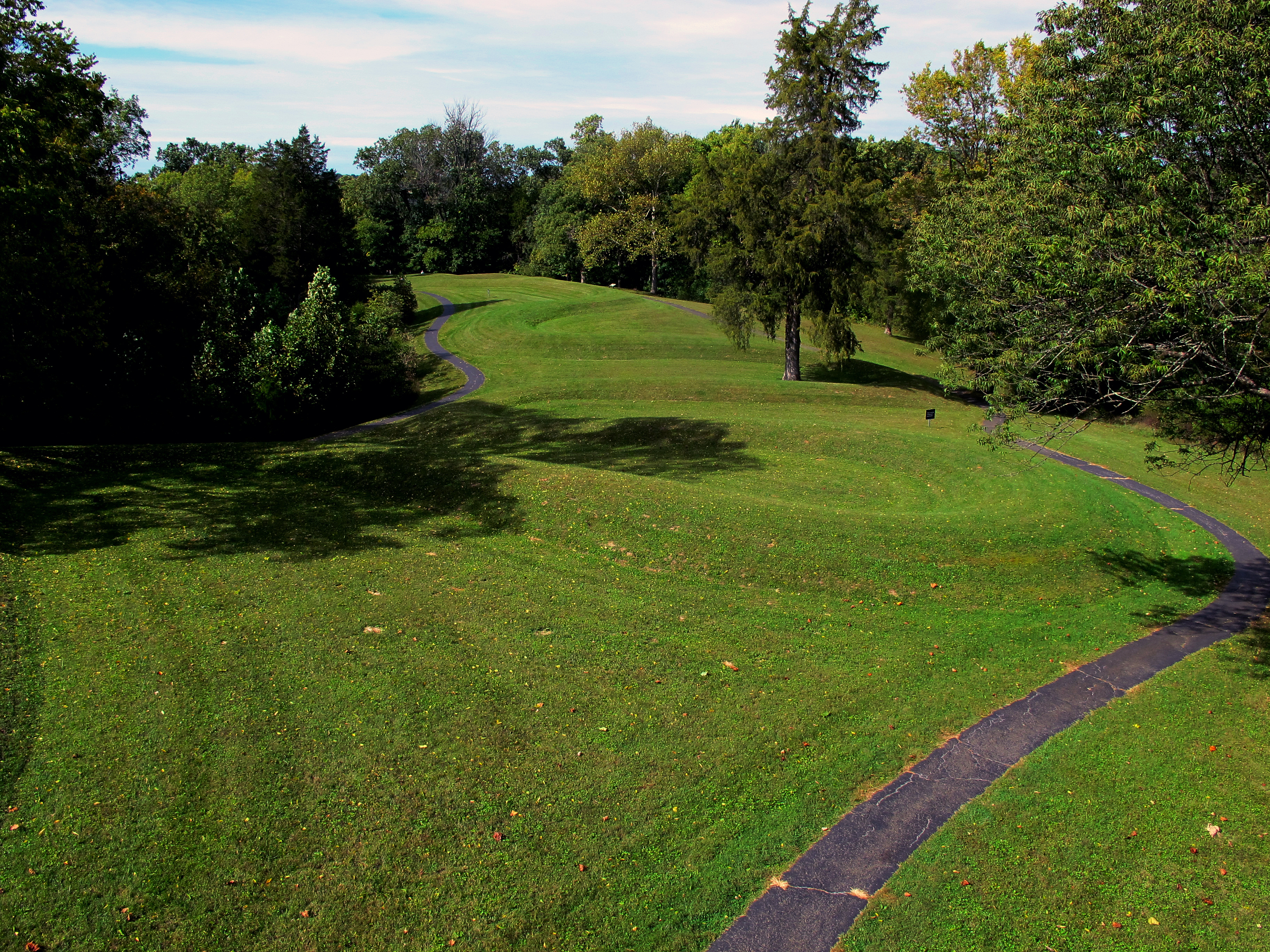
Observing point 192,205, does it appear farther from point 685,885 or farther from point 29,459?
point 685,885

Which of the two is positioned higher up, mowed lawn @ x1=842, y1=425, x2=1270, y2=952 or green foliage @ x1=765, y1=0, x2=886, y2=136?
green foliage @ x1=765, y1=0, x2=886, y2=136

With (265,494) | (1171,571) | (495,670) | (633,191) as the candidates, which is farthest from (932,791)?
(633,191)

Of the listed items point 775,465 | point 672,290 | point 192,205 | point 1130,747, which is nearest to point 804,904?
point 1130,747

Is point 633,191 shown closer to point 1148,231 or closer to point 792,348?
point 792,348

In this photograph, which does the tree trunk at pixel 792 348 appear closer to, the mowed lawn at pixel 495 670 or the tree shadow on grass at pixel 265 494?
the tree shadow on grass at pixel 265 494

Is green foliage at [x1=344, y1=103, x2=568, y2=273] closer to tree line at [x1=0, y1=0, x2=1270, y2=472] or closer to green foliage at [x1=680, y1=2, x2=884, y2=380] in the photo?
tree line at [x1=0, y1=0, x2=1270, y2=472]

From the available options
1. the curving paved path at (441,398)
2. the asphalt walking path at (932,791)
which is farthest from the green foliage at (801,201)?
the asphalt walking path at (932,791)

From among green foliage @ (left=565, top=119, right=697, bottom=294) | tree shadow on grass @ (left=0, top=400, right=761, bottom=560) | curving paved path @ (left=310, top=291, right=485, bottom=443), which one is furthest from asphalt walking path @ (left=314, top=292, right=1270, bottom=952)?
green foliage @ (left=565, top=119, right=697, bottom=294)
